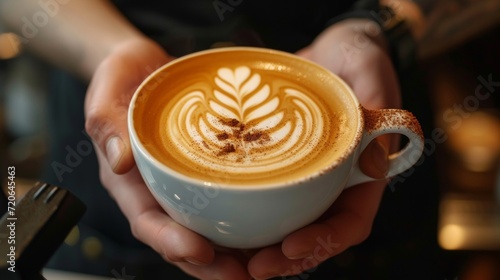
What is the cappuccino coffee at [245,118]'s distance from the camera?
740mm

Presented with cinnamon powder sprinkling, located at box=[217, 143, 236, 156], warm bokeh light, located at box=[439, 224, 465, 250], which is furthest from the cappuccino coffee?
warm bokeh light, located at box=[439, 224, 465, 250]

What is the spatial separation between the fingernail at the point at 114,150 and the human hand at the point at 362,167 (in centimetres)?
29

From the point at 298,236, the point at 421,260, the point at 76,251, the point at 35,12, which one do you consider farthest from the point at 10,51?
the point at 421,260

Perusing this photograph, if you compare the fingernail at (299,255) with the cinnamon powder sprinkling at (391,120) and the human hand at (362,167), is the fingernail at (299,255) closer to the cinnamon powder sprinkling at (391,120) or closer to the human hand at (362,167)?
the human hand at (362,167)

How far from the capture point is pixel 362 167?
0.82 m

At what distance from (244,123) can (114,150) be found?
23 cm

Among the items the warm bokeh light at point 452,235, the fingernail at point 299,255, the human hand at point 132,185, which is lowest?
the warm bokeh light at point 452,235

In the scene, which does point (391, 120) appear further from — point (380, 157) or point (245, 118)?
point (245, 118)

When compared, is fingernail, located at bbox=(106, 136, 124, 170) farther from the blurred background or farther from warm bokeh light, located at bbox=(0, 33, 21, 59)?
warm bokeh light, located at bbox=(0, 33, 21, 59)

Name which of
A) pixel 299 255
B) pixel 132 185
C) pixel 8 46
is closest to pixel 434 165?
pixel 299 255

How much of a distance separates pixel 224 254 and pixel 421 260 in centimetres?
57

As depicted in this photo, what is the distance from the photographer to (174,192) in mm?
709

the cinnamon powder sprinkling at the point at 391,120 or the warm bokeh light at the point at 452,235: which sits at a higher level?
the cinnamon powder sprinkling at the point at 391,120

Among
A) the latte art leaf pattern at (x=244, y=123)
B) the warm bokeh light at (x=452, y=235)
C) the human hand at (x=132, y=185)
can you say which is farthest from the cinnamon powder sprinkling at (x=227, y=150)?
the warm bokeh light at (x=452, y=235)
